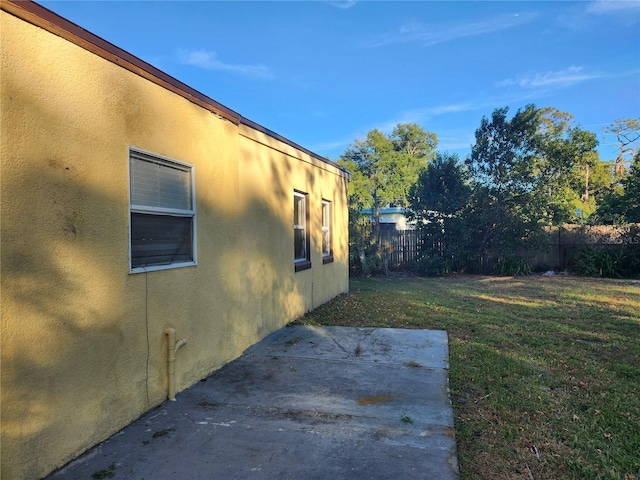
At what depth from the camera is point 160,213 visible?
12.5 feet

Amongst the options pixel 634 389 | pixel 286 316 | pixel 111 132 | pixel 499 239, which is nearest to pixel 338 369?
Result: pixel 286 316

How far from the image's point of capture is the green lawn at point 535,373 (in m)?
2.89

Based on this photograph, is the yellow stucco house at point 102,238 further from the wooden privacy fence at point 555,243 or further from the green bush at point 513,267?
the green bush at point 513,267

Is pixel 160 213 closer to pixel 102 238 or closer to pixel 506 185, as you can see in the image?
pixel 102 238

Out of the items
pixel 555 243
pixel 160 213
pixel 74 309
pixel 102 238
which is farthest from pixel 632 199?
pixel 74 309

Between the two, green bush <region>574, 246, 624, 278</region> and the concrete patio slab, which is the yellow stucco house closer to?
the concrete patio slab

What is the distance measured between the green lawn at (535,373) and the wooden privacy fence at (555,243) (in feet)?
16.4

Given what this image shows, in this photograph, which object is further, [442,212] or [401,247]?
[401,247]

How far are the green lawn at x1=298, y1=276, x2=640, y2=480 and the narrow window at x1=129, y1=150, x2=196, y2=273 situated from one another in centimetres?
304

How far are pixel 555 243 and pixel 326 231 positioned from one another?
34.3ft

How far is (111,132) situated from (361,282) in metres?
11.0

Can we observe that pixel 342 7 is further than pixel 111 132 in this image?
Yes

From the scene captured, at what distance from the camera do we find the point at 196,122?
431 cm

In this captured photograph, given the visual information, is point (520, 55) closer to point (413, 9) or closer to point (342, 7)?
point (413, 9)
